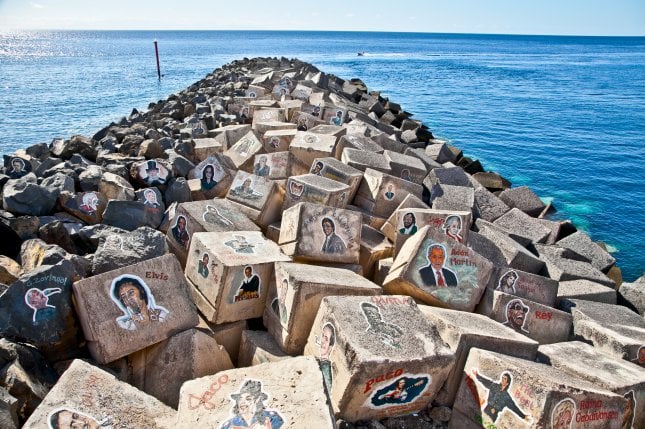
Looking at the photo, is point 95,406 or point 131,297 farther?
point 131,297

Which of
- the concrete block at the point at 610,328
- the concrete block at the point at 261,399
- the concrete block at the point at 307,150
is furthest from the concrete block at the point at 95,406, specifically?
the concrete block at the point at 307,150

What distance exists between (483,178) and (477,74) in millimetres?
32042

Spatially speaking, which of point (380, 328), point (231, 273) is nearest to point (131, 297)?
point (231, 273)

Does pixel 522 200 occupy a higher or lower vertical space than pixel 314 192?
lower

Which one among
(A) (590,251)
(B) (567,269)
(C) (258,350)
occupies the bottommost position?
(A) (590,251)

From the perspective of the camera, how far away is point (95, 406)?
2566 millimetres

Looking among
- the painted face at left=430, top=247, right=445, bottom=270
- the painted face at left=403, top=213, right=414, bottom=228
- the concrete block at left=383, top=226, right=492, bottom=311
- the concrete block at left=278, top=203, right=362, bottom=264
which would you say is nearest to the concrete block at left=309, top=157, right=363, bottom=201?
the painted face at left=403, top=213, right=414, bottom=228

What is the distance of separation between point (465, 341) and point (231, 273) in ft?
5.82

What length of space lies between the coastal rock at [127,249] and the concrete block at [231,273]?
12.0 inches

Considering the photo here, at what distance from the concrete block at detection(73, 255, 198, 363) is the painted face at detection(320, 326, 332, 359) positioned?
38.2 inches

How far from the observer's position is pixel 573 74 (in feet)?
125

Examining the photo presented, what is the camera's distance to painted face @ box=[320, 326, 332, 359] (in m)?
3.07

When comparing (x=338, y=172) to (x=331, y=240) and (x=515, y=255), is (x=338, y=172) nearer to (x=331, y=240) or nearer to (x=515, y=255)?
(x=331, y=240)

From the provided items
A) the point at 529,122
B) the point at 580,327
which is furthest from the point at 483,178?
the point at 529,122
